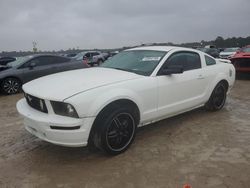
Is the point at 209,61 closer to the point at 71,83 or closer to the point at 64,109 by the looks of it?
the point at 71,83

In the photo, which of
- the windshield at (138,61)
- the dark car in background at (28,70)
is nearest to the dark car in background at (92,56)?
the dark car in background at (28,70)

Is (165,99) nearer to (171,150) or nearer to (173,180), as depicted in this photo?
(171,150)

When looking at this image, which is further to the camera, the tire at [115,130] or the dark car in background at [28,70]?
the dark car in background at [28,70]

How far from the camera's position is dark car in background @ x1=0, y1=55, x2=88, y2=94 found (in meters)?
9.07

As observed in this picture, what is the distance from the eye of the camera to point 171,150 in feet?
12.8

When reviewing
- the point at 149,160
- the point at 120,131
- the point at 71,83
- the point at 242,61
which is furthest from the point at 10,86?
the point at 242,61

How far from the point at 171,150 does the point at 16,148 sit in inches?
93.5

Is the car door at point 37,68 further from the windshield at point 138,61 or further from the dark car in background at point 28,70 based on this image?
the windshield at point 138,61

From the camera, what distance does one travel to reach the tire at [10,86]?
9016mm

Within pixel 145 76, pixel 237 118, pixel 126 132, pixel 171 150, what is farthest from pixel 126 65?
pixel 237 118

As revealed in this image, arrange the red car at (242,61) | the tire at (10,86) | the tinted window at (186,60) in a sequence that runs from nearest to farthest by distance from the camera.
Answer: the tinted window at (186,60), the tire at (10,86), the red car at (242,61)

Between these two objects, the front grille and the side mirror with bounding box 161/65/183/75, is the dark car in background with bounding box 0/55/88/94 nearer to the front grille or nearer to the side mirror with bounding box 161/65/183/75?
the front grille

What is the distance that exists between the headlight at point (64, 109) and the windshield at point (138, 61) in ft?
4.53

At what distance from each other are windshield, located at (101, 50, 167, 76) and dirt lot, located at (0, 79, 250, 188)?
113 cm
